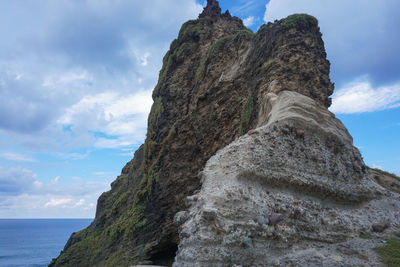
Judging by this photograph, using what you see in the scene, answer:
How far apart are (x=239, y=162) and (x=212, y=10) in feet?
68.1

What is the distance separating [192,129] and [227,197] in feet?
37.5

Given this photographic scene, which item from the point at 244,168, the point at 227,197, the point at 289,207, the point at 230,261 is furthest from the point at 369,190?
the point at 230,261

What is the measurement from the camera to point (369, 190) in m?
6.71

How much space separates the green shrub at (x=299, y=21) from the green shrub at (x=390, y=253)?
9598mm

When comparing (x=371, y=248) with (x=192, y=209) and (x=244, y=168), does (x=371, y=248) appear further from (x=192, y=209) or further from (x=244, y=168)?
(x=192, y=209)

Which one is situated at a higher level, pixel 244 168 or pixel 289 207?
pixel 244 168

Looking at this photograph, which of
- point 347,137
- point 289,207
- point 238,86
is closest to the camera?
point 289,207

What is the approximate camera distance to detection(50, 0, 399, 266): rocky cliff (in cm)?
463

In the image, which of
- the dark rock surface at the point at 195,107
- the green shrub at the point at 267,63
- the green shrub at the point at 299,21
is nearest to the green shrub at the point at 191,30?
the dark rock surface at the point at 195,107

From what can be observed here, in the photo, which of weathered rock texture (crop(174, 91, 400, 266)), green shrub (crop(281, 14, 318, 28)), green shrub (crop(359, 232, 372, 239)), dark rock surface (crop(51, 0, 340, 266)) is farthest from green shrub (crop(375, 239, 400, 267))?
green shrub (crop(281, 14, 318, 28))

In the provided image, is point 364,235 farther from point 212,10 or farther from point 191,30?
point 212,10

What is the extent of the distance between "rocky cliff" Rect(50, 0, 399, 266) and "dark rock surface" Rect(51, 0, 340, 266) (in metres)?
0.08

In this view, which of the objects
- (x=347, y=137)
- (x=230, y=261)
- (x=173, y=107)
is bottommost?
(x=230, y=261)

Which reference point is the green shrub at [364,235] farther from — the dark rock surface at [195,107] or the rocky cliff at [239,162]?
the dark rock surface at [195,107]
